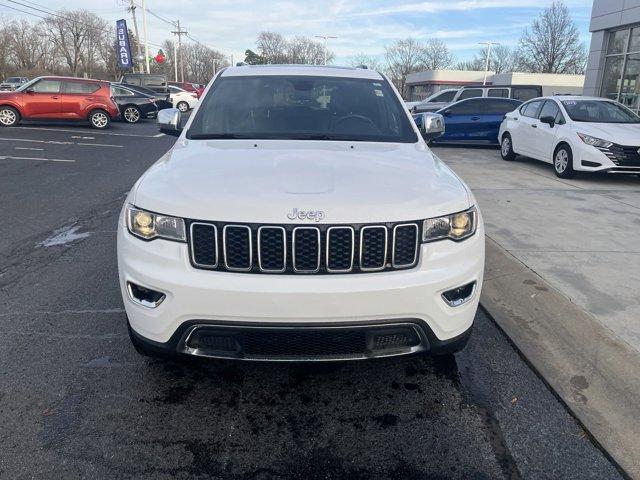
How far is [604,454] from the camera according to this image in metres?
2.48

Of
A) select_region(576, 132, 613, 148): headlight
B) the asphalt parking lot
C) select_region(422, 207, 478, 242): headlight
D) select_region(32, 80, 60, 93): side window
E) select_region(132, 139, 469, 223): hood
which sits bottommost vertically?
the asphalt parking lot

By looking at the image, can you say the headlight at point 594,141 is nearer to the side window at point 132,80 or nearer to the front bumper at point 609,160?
the front bumper at point 609,160

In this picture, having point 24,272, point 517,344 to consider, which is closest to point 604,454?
point 517,344

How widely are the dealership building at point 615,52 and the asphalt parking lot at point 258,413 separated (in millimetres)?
17508

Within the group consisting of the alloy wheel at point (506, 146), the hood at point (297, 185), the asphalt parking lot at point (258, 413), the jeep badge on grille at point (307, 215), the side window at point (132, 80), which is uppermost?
the side window at point (132, 80)

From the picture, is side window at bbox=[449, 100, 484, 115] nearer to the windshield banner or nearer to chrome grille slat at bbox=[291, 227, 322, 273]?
chrome grille slat at bbox=[291, 227, 322, 273]

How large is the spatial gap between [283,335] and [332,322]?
24 cm

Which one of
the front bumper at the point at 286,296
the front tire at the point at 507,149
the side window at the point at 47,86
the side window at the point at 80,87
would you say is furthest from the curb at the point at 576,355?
the side window at the point at 47,86

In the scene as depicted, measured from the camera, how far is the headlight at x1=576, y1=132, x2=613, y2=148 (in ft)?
30.3

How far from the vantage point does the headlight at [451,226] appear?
2557mm

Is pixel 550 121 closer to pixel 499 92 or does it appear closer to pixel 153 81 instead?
pixel 499 92

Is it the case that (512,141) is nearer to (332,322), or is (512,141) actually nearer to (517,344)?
(517,344)

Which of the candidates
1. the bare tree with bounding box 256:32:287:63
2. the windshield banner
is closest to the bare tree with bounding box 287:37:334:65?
the bare tree with bounding box 256:32:287:63

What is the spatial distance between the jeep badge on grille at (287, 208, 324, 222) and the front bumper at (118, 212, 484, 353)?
27 cm
